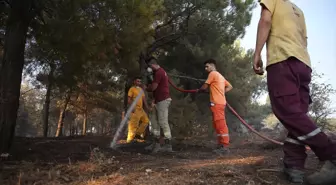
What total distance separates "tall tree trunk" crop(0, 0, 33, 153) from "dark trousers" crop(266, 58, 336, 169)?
4.05 meters

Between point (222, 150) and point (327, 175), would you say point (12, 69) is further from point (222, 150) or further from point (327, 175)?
point (327, 175)

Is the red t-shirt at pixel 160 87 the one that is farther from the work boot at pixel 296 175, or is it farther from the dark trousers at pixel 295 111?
the work boot at pixel 296 175

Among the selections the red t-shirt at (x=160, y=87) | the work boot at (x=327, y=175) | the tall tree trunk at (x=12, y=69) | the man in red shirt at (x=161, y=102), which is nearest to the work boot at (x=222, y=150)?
the man in red shirt at (x=161, y=102)

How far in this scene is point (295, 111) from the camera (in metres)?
2.61

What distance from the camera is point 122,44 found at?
551 cm

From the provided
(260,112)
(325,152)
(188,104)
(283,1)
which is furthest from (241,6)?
(260,112)

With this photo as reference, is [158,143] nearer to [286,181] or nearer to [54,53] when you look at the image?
[54,53]

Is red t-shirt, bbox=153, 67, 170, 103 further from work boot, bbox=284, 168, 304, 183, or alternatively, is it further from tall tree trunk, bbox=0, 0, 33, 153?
work boot, bbox=284, 168, 304, 183

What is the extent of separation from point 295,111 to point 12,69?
4344 mm

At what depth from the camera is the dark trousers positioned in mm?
→ 2549

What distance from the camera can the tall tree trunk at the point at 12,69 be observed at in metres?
5.08

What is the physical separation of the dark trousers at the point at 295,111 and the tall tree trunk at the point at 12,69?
160 inches

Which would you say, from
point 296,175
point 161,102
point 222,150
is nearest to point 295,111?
point 296,175

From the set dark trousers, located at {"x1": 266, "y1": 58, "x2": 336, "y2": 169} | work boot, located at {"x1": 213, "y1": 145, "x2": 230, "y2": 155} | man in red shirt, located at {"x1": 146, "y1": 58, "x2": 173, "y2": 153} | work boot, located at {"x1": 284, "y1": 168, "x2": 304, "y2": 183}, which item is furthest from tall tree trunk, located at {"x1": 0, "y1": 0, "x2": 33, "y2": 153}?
work boot, located at {"x1": 284, "y1": 168, "x2": 304, "y2": 183}
